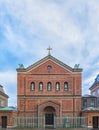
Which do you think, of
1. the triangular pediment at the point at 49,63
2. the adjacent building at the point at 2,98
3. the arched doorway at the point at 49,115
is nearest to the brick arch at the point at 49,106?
the arched doorway at the point at 49,115

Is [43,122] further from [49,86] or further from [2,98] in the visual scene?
[2,98]

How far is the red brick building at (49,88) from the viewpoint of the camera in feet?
189

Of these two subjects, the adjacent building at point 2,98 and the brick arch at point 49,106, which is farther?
the adjacent building at point 2,98

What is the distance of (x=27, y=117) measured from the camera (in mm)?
56875

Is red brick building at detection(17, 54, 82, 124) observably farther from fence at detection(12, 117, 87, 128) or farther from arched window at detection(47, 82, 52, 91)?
fence at detection(12, 117, 87, 128)

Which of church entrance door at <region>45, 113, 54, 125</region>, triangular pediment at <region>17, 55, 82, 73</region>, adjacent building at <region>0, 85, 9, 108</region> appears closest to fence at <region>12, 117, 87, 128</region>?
church entrance door at <region>45, 113, 54, 125</region>

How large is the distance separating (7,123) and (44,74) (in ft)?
39.3

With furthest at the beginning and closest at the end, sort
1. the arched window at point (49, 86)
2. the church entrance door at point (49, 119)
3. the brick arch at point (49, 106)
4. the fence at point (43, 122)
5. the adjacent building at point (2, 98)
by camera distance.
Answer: the adjacent building at point (2, 98), the arched window at point (49, 86), the church entrance door at point (49, 119), the brick arch at point (49, 106), the fence at point (43, 122)

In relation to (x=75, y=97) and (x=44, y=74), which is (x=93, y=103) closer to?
(x=75, y=97)

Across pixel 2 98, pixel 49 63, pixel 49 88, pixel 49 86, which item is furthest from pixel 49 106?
pixel 2 98

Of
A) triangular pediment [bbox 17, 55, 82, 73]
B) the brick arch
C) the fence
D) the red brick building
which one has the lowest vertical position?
the fence

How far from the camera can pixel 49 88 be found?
58781 mm

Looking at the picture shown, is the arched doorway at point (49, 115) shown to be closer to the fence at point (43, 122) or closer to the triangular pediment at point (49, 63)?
the fence at point (43, 122)

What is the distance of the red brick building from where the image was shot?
189 ft
